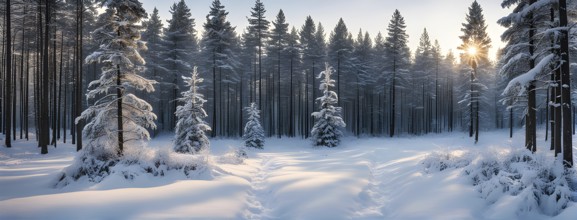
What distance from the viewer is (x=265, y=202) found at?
9.51m

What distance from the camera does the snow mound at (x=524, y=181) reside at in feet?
25.3

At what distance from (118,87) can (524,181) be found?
48.0 feet

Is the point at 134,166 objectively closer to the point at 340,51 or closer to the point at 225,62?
the point at 225,62

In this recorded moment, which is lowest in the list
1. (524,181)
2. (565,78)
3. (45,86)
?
(524,181)

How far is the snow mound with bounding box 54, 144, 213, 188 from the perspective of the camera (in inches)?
438

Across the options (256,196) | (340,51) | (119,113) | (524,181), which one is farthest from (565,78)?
(340,51)

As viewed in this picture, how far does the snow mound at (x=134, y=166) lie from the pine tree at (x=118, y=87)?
1.55ft

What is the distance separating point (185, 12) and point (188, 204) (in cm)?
2915

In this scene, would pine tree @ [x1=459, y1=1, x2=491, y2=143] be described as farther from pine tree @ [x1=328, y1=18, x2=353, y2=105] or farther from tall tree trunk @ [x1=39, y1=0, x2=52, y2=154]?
tall tree trunk @ [x1=39, y1=0, x2=52, y2=154]

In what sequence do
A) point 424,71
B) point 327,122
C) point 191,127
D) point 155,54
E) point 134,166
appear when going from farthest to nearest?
1. point 424,71
2. point 155,54
3. point 327,122
4. point 191,127
5. point 134,166

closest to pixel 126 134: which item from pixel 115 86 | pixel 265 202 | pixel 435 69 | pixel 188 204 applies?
pixel 115 86

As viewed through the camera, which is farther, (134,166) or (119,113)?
(119,113)

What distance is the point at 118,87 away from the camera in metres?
12.8

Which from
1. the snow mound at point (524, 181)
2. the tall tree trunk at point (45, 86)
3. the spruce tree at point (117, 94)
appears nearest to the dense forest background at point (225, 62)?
the tall tree trunk at point (45, 86)
